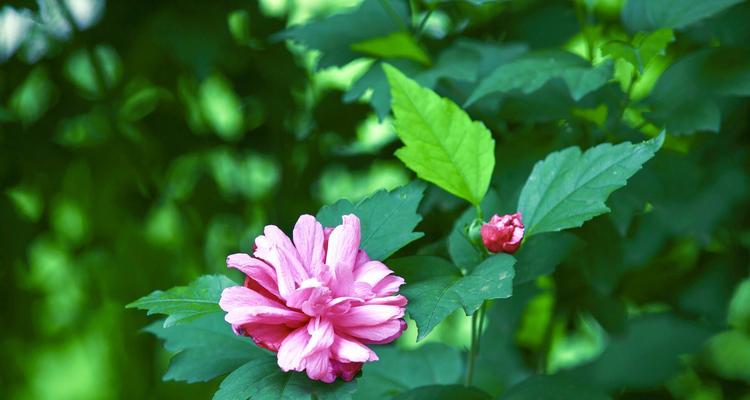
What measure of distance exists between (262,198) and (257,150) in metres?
0.11

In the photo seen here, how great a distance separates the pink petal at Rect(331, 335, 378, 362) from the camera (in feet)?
→ 1.78

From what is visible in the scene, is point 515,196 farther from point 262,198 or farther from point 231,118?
point 231,118

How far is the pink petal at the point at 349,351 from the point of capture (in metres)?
0.54

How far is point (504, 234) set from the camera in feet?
2.09

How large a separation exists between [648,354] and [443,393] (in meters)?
0.54

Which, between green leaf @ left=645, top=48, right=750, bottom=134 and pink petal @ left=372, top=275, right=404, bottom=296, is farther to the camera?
green leaf @ left=645, top=48, right=750, bottom=134

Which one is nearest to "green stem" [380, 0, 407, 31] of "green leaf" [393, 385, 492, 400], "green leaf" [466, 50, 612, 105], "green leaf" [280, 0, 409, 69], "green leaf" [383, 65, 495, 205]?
"green leaf" [280, 0, 409, 69]

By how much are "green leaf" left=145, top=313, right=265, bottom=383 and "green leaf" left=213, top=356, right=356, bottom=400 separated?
0.10 metres

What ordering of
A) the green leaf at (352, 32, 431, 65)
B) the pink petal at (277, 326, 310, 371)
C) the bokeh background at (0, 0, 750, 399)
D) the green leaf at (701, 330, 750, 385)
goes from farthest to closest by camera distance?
the green leaf at (701, 330, 750, 385), the bokeh background at (0, 0, 750, 399), the green leaf at (352, 32, 431, 65), the pink petal at (277, 326, 310, 371)

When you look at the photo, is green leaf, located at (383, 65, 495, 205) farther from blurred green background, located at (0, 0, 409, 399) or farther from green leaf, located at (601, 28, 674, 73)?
blurred green background, located at (0, 0, 409, 399)

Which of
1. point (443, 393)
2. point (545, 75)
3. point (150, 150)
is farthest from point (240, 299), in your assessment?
point (150, 150)

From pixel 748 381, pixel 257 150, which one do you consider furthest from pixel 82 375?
pixel 748 381

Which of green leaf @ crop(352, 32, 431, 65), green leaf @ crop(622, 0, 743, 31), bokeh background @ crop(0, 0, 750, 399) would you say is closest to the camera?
green leaf @ crop(622, 0, 743, 31)

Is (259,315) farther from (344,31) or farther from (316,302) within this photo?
(344,31)
